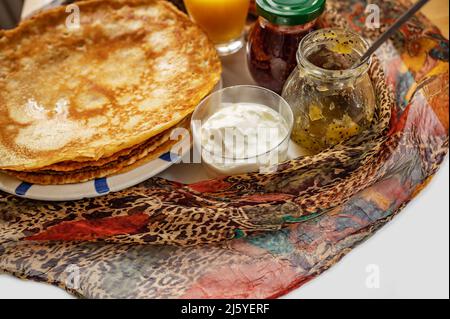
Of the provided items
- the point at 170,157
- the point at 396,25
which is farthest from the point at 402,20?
the point at 170,157

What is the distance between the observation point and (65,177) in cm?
112

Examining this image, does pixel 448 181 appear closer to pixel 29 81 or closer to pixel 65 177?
pixel 65 177

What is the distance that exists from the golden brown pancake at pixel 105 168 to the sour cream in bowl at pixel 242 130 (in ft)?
0.28

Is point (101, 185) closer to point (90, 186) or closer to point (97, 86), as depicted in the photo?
point (90, 186)

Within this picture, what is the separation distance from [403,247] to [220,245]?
35cm

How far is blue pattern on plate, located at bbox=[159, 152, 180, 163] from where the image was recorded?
1.14m

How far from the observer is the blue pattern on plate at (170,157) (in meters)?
1.14

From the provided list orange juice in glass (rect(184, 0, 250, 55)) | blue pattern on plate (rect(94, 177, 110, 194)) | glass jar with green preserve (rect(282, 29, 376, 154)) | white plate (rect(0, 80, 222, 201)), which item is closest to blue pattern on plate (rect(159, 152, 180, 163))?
white plate (rect(0, 80, 222, 201))

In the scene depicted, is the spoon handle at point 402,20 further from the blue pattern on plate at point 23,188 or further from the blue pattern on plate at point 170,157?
the blue pattern on plate at point 23,188

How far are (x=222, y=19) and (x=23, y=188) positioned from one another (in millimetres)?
604

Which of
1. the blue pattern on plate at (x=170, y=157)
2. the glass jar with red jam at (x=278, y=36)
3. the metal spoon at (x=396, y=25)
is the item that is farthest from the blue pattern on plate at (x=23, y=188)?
the metal spoon at (x=396, y=25)

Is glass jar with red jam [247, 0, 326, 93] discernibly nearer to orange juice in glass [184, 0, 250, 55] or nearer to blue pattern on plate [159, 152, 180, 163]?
orange juice in glass [184, 0, 250, 55]

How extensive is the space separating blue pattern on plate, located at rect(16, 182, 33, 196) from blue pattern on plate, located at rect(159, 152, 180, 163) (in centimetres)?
27

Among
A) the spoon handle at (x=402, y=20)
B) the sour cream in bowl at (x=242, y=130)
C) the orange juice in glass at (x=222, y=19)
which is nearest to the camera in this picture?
the spoon handle at (x=402, y=20)
